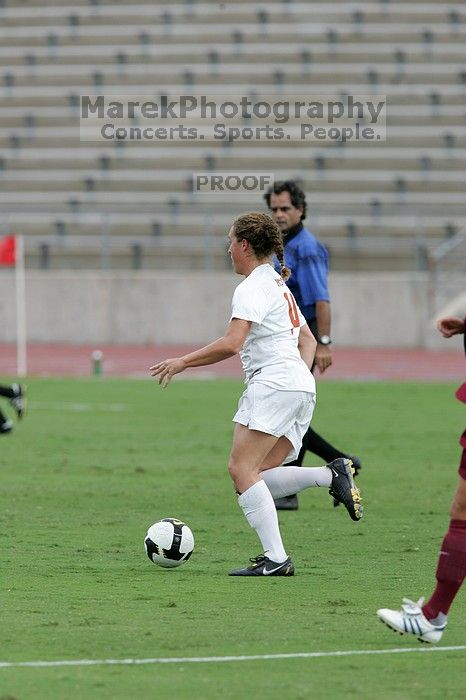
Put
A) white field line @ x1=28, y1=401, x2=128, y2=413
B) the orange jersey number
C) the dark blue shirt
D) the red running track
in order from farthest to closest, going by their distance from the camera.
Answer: the red running track → white field line @ x1=28, y1=401, x2=128, y2=413 → the dark blue shirt → the orange jersey number

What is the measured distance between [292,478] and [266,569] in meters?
0.65

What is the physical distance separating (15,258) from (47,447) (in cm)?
882

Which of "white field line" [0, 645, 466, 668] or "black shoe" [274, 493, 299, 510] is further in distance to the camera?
"black shoe" [274, 493, 299, 510]

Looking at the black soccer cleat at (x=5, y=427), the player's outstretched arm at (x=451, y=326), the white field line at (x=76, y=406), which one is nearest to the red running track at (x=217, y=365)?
the white field line at (x=76, y=406)

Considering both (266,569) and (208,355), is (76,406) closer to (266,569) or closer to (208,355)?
(266,569)

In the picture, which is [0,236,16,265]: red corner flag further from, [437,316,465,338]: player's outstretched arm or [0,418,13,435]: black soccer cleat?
[437,316,465,338]: player's outstretched arm

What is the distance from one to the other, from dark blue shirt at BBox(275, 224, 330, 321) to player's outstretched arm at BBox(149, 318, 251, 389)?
10.1ft

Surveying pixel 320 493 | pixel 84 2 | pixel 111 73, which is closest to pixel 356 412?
pixel 320 493

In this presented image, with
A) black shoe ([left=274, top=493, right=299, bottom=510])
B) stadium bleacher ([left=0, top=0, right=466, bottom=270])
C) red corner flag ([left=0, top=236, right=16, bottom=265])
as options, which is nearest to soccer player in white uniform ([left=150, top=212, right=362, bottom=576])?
black shoe ([left=274, top=493, right=299, bottom=510])

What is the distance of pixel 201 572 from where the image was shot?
24.6 feet

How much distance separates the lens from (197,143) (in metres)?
32.9

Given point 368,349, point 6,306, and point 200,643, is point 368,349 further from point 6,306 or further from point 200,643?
point 200,643

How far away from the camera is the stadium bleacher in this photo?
101ft

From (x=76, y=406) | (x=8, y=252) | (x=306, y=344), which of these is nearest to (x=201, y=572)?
(x=306, y=344)
